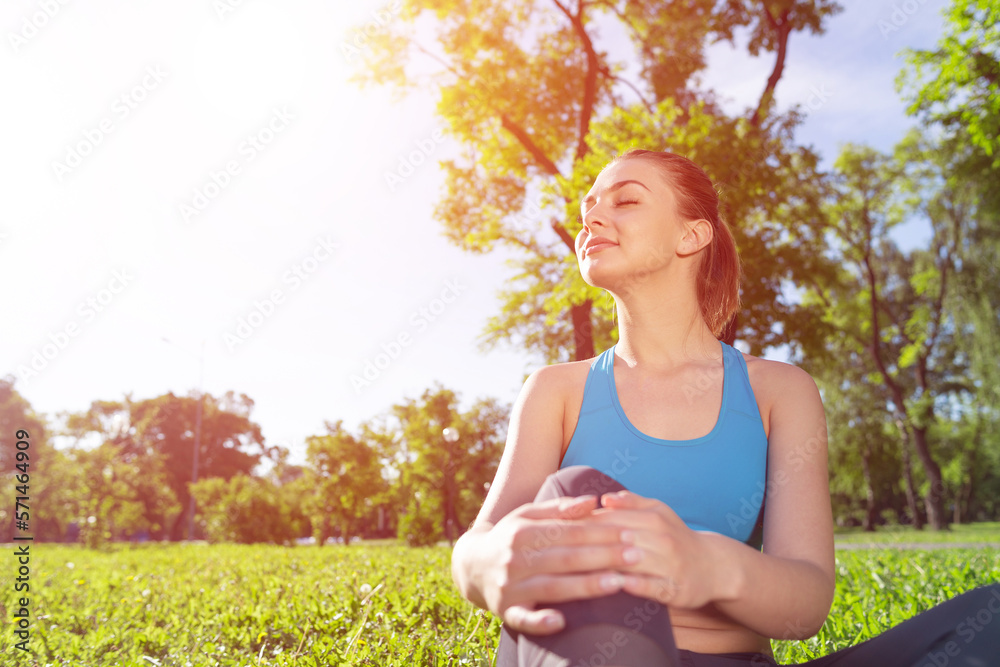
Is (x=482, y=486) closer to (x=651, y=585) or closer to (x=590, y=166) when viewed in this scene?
(x=590, y=166)

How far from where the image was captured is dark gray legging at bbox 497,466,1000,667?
1.05m

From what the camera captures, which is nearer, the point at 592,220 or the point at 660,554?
the point at 660,554

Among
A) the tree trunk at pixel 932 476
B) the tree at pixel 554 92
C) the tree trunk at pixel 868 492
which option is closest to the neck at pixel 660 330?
the tree at pixel 554 92

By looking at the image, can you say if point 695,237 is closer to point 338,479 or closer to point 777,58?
point 777,58

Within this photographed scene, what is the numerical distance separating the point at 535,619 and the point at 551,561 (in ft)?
0.35

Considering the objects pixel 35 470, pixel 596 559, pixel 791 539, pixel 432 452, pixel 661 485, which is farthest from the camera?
pixel 35 470

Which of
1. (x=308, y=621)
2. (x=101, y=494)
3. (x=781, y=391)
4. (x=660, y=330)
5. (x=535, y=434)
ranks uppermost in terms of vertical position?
(x=660, y=330)

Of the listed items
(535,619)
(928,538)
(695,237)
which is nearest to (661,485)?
(535,619)

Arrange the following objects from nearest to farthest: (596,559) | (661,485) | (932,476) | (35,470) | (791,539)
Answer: (596,559) < (791,539) < (661,485) < (932,476) < (35,470)

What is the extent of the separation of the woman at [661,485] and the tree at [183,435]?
160ft

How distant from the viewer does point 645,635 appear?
108 cm

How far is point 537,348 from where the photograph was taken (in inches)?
622

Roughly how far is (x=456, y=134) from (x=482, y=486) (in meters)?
23.7

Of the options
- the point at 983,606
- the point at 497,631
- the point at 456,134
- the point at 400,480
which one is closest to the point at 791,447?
the point at 983,606
